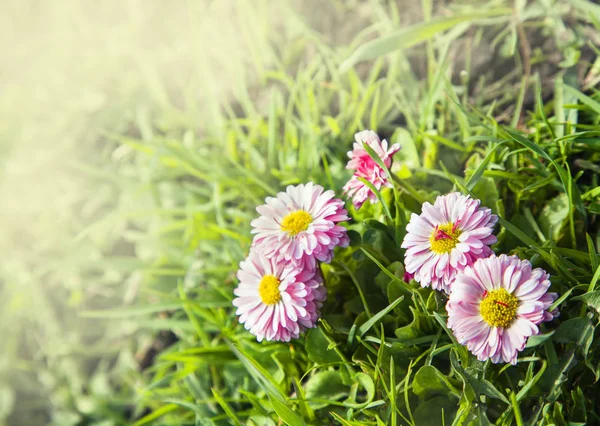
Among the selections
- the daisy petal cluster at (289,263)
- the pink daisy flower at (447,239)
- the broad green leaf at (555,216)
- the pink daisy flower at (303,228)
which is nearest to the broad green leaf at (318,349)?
the daisy petal cluster at (289,263)

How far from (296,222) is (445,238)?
267 mm

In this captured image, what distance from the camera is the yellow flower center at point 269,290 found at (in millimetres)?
1054

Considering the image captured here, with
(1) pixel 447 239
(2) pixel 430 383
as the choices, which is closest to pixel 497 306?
(1) pixel 447 239

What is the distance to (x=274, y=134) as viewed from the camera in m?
1.60

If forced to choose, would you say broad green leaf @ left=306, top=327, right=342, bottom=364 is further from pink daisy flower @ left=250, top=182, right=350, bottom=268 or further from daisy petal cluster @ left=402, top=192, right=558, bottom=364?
daisy petal cluster @ left=402, top=192, right=558, bottom=364

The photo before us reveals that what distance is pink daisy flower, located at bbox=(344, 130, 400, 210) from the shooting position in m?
1.05

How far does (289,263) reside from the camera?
1.06m

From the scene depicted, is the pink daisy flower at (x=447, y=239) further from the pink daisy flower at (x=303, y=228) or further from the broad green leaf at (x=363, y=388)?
the broad green leaf at (x=363, y=388)

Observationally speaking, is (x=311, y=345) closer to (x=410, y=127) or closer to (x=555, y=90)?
(x=410, y=127)

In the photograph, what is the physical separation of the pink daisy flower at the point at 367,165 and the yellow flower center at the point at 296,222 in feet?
0.31

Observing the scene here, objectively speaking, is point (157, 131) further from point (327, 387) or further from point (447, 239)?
point (447, 239)

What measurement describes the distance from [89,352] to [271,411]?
90 cm

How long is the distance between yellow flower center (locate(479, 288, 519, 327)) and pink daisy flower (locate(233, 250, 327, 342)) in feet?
1.01

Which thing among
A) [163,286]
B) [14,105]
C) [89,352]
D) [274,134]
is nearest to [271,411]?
[163,286]
